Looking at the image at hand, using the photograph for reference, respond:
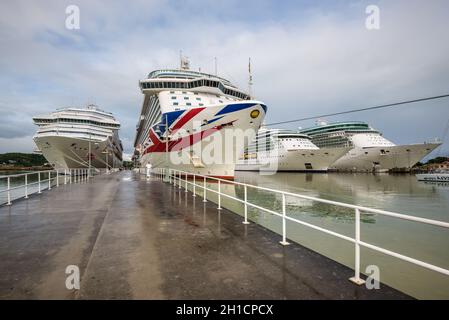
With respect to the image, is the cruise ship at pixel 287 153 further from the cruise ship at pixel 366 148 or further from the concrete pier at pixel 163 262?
the concrete pier at pixel 163 262

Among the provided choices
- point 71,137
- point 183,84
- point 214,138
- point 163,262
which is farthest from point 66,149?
point 163,262

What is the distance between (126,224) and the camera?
5719 mm

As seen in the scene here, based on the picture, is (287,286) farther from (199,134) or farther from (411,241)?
(199,134)

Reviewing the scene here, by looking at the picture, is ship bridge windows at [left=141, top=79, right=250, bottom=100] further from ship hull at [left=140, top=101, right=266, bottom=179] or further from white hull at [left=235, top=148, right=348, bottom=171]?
white hull at [left=235, top=148, right=348, bottom=171]

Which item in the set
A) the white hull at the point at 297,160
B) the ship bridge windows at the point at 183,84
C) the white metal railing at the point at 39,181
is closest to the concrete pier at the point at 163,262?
the white metal railing at the point at 39,181

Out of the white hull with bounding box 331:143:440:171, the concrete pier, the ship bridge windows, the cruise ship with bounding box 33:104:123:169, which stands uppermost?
the ship bridge windows

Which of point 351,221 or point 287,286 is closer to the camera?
point 287,286

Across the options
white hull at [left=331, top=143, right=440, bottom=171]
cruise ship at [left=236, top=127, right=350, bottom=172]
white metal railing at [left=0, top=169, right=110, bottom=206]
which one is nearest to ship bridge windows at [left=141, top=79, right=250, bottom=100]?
white metal railing at [left=0, top=169, right=110, bottom=206]

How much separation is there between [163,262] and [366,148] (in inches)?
2265

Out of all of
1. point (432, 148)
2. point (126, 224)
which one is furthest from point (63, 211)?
point (432, 148)

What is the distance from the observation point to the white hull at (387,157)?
158 feet

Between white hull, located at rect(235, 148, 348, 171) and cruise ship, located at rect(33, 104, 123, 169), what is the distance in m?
34.2

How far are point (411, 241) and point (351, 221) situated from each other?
103 inches

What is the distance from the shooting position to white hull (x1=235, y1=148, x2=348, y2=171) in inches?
2045
